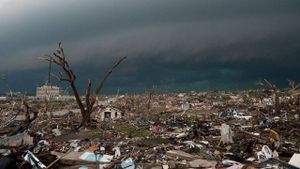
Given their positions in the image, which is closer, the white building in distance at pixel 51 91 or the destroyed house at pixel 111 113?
the white building in distance at pixel 51 91

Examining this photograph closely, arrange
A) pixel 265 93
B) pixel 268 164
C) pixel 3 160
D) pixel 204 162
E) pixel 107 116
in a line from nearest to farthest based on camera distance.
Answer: pixel 3 160, pixel 268 164, pixel 204 162, pixel 107 116, pixel 265 93

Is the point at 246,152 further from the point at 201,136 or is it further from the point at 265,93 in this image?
the point at 265,93

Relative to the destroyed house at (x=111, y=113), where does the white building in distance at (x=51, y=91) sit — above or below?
above

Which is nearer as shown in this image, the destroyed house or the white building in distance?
the white building in distance

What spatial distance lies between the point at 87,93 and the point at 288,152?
7.09 metres

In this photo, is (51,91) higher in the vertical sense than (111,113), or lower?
higher

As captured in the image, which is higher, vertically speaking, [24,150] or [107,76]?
[107,76]

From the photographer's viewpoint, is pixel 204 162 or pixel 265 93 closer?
pixel 204 162

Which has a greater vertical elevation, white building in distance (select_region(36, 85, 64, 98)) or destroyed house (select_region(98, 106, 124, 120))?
white building in distance (select_region(36, 85, 64, 98))

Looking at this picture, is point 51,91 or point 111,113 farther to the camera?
point 111,113

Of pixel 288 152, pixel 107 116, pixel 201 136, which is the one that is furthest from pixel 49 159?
pixel 107 116

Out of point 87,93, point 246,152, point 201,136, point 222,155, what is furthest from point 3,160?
point 201,136

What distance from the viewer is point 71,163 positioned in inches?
467

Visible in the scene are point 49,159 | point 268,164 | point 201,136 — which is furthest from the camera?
point 201,136
